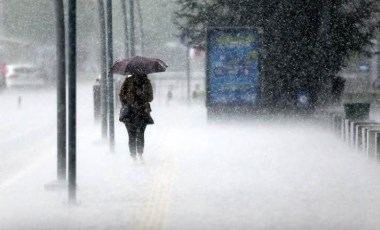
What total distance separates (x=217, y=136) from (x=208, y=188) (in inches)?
367

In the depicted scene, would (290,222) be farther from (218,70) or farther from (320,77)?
(320,77)

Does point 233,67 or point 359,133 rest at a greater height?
point 233,67

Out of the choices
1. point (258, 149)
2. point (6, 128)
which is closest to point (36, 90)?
point (6, 128)

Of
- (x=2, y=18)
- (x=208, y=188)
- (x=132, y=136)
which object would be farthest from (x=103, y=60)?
(x=2, y=18)

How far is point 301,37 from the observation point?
93.8 feet

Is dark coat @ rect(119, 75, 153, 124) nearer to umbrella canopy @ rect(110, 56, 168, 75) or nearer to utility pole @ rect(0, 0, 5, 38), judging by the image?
umbrella canopy @ rect(110, 56, 168, 75)

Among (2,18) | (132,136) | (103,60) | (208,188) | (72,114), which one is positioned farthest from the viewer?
(2,18)

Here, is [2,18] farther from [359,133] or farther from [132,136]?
[132,136]

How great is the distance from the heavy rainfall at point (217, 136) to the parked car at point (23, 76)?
11.1 meters

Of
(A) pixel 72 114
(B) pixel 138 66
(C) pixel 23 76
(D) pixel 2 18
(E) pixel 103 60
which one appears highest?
(D) pixel 2 18

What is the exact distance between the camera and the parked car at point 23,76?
174 ft

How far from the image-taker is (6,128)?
2630cm

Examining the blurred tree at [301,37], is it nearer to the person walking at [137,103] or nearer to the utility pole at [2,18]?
the person walking at [137,103]

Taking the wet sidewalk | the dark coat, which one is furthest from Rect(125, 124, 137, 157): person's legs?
the wet sidewalk
